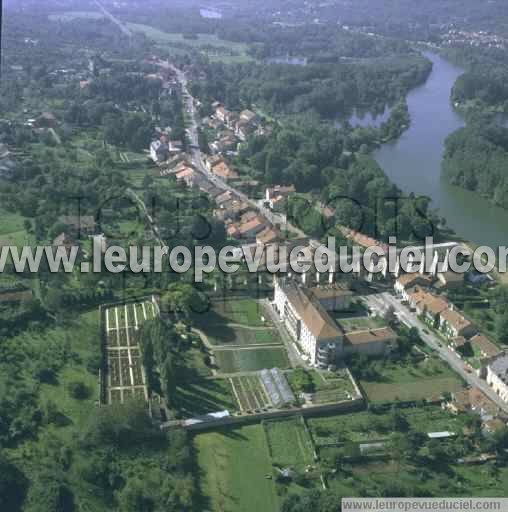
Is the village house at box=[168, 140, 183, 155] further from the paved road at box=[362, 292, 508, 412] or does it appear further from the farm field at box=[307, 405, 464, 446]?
the farm field at box=[307, 405, 464, 446]

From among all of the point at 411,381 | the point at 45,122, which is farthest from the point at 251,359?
the point at 45,122

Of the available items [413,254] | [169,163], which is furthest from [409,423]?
[169,163]

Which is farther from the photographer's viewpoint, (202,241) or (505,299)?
(202,241)

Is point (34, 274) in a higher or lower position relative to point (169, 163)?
lower

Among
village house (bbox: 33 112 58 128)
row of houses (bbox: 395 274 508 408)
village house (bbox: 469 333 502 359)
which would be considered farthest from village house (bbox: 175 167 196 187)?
village house (bbox: 469 333 502 359)

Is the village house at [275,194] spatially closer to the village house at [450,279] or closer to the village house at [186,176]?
the village house at [186,176]

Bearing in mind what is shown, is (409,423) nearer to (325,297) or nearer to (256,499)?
(256,499)

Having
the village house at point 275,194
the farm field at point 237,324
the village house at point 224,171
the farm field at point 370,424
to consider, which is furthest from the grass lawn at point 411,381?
the village house at point 224,171
